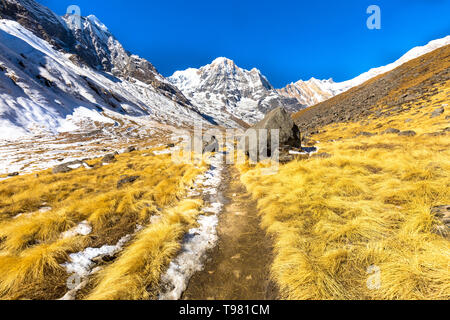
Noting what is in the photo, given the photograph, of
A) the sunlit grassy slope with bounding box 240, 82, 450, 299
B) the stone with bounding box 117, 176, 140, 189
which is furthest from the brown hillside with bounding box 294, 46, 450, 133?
the stone with bounding box 117, 176, 140, 189

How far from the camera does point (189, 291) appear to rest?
2.77 metres

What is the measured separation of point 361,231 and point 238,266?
8.32 feet

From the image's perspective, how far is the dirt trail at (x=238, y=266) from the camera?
8.96ft

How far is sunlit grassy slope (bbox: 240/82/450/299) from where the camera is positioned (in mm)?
2307

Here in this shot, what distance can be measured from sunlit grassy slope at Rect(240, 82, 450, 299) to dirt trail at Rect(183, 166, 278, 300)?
300 millimetres

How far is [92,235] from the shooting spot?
14.0 ft

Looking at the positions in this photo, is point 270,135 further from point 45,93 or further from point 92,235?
point 45,93

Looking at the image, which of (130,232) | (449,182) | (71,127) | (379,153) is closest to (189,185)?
(130,232)

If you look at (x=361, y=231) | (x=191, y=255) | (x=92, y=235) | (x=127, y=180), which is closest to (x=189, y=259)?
(x=191, y=255)

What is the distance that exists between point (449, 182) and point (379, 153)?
12.6 ft

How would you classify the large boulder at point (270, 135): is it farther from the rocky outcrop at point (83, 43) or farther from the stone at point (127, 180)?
the rocky outcrop at point (83, 43)

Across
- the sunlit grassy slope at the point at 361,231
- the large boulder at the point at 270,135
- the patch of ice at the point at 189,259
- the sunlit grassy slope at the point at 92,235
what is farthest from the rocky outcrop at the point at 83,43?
the sunlit grassy slope at the point at 361,231

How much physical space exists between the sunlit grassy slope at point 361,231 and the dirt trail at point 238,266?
0.30m
